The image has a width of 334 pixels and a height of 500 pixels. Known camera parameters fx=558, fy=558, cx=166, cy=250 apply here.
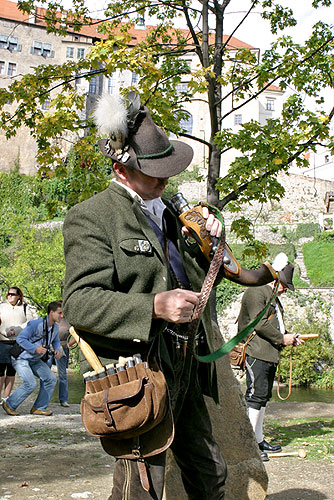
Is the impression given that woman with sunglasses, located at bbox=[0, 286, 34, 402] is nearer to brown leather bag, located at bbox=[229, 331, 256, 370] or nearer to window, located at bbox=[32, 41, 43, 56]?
brown leather bag, located at bbox=[229, 331, 256, 370]

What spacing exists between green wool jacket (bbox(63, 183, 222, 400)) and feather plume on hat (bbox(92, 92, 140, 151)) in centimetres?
24

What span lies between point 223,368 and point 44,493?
1.80 metres

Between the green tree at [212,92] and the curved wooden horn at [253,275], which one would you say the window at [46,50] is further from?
the curved wooden horn at [253,275]

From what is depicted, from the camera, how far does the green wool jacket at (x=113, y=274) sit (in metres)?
2.32

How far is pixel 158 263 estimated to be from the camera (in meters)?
2.54

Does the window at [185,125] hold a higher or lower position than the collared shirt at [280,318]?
higher

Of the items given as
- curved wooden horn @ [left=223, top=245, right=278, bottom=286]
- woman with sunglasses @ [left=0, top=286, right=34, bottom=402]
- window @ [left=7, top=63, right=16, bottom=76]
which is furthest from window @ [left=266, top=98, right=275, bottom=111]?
curved wooden horn @ [left=223, top=245, right=278, bottom=286]

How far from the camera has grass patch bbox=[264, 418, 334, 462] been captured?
255 inches

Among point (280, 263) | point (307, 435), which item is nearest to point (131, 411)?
point (280, 263)

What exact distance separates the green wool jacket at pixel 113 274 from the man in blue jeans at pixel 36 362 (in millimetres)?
6652

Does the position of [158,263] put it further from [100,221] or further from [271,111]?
[271,111]

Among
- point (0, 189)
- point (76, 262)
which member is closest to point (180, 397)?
point (76, 262)

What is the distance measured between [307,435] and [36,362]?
4.36 m

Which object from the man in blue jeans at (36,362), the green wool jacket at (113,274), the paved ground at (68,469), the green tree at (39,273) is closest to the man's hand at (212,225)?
the green wool jacket at (113,274)
